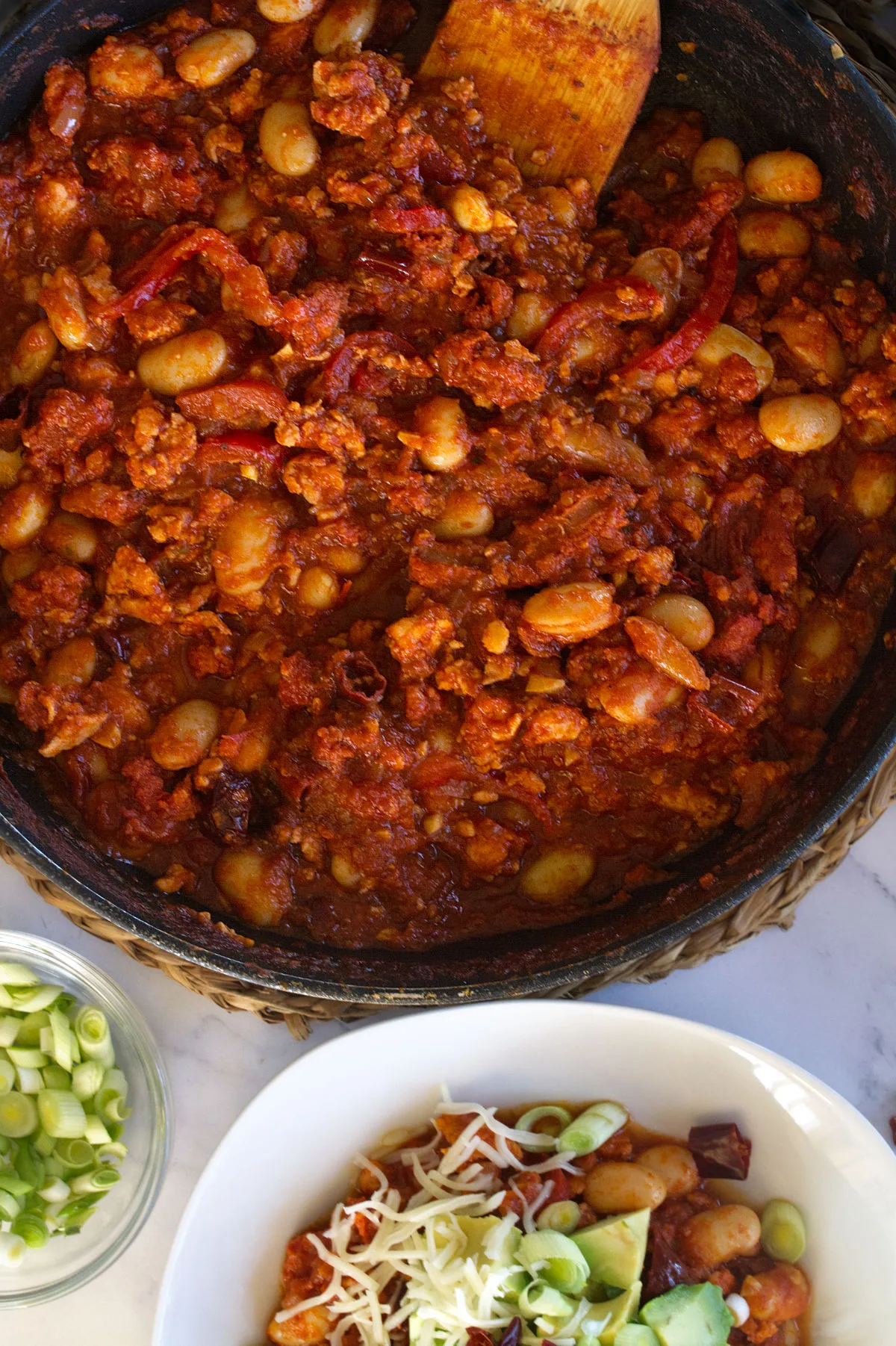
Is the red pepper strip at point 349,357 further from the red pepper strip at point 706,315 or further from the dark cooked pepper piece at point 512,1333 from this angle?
the dark cooked pepper piece at point 512,1333

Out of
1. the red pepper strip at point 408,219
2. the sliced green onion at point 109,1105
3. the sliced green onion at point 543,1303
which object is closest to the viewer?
the red pepper strip at point 408,219

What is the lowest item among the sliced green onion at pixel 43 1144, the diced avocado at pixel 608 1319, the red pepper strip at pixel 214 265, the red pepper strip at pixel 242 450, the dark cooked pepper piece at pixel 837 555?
the sliced green onion at pixel 43 1144

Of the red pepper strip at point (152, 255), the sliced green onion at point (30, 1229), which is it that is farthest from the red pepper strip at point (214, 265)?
the sliced green onion at point (30, 1229)

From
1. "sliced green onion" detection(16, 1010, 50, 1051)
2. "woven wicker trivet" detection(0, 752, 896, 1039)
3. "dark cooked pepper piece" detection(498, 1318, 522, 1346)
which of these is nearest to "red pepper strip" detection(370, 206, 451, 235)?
"woven wicker trivet" detection(0, 752, 896, 1039)

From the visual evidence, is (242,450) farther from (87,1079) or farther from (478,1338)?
(478,1338)

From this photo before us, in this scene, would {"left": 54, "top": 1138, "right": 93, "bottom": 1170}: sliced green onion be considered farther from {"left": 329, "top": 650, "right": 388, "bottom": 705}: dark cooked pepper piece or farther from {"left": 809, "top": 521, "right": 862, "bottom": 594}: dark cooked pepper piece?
{"left": 809, "top": 521, "right": 862, "bottom": 594}: dark cooked pepper piece

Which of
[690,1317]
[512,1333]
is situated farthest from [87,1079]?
[690,1317]

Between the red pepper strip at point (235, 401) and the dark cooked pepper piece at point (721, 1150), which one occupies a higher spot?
the red pepper strip at point (235, 401)
